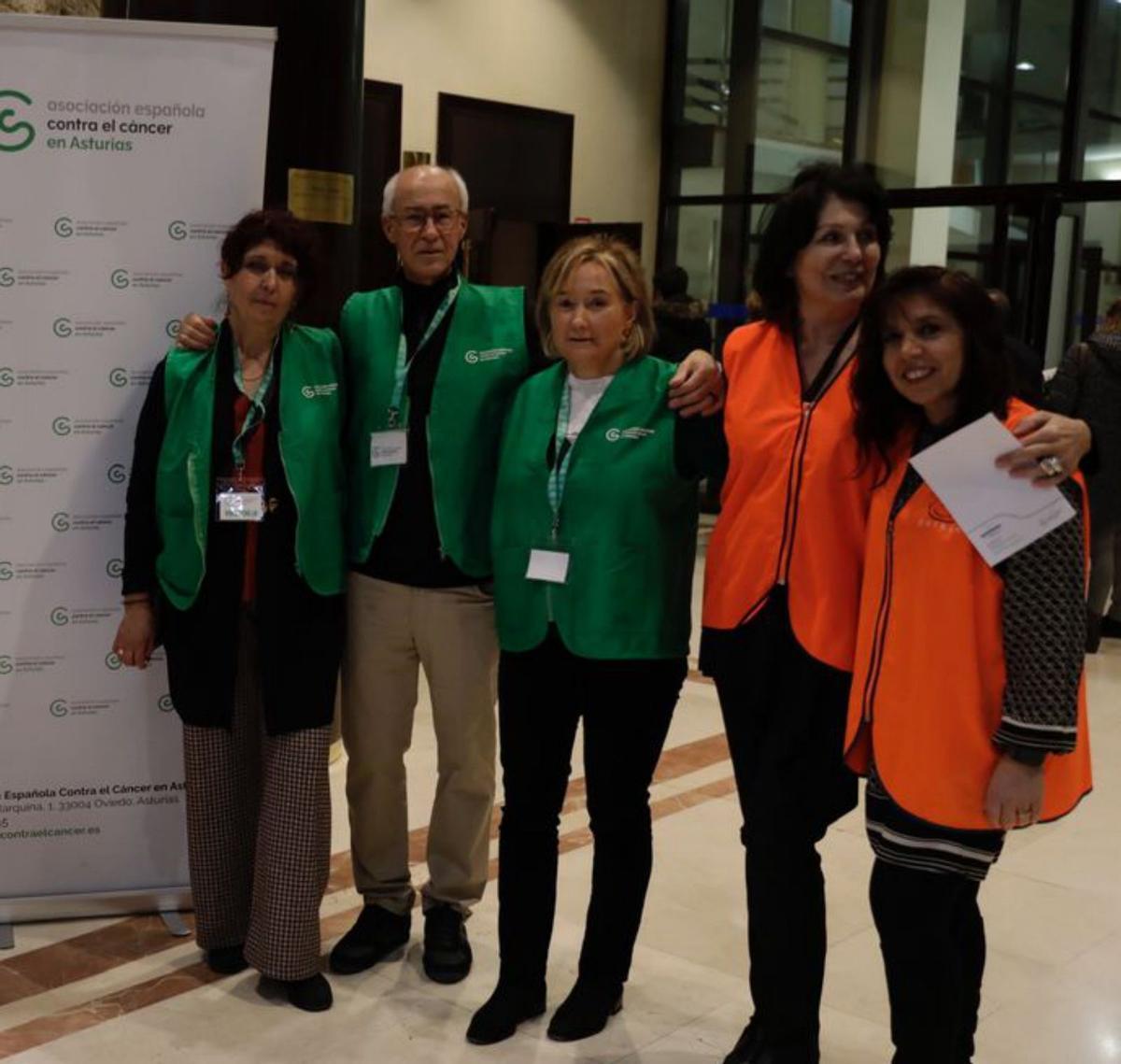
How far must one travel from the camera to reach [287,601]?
292cm

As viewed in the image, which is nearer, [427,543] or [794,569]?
[794,569]

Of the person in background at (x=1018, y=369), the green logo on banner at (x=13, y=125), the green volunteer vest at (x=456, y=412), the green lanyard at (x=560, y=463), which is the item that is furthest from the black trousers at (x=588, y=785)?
the green logo on banner at (x=13, y=125)

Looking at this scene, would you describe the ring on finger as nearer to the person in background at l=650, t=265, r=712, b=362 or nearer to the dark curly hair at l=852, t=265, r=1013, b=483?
the dark curly hair at l=852, t=265, r=1013, b=483

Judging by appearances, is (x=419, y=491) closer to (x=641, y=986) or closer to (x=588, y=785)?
(x=588, y=785)

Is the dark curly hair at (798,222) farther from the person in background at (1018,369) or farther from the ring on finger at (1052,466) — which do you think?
the ring on finger at (1052,466)

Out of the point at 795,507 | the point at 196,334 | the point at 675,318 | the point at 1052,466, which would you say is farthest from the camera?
the point at 675,318

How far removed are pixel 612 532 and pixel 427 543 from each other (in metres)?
0.49

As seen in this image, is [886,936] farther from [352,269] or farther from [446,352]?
[352,269]

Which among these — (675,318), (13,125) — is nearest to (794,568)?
(13,125)

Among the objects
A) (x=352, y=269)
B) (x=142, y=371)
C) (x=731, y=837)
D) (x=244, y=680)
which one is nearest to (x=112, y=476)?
(x=142, y=371)

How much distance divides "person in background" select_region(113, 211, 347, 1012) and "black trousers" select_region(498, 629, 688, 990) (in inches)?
17.8

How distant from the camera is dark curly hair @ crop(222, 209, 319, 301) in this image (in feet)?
9.57

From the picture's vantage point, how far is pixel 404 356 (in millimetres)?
2949

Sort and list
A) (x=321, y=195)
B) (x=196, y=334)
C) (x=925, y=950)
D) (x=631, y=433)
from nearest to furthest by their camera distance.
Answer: (x=925, y=950) → (x=631, y=433) → (x=196, y=334) → (x=321, y=195)
